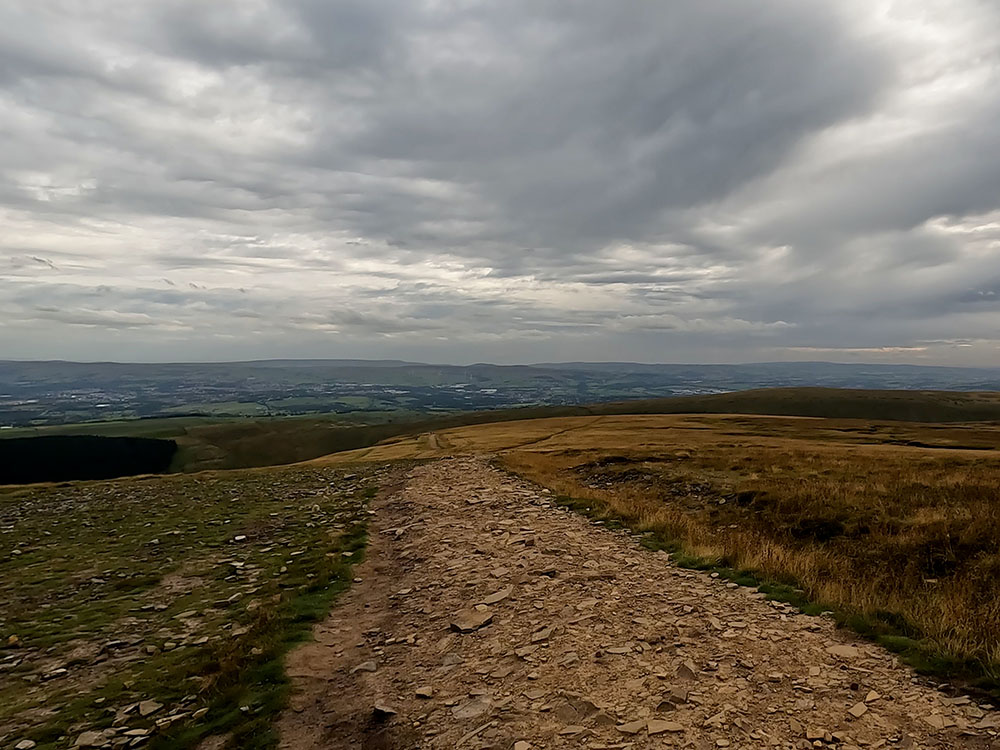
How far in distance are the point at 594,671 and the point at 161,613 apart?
11108mm

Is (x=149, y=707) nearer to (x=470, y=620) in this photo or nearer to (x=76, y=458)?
(x=470, y=620)

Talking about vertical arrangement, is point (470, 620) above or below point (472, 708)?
below

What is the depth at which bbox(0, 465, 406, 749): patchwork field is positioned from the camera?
29.4ft

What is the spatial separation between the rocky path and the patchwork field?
1.17 metres

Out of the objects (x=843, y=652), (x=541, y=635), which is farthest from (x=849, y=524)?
(x=541, y=635)

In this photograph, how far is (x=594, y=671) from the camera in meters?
8.84

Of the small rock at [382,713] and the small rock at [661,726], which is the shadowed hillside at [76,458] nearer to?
the small rock at [382,713]

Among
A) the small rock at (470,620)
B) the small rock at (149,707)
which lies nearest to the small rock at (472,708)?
the small rock at (470,620)

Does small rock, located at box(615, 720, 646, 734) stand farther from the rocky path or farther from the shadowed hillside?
the shadowed hillside

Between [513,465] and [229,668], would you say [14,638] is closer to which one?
[229,668]

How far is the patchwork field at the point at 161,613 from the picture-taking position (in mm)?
8969

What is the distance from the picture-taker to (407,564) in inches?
655

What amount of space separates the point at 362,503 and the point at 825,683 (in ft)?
74.0

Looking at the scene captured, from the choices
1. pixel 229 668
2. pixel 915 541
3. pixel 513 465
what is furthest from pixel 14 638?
pixel 513 465
